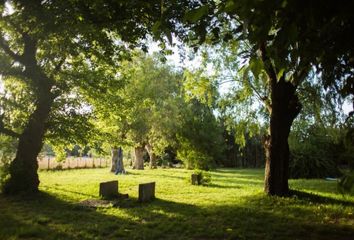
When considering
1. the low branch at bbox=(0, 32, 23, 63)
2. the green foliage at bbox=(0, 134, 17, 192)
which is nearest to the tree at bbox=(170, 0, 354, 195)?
the low branch at bbox=(0, 32, 23, 63)

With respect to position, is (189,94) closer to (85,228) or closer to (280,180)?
(280,180)

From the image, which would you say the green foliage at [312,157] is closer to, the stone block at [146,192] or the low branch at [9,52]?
the stone block at [146,192]

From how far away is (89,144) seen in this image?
66.8ft

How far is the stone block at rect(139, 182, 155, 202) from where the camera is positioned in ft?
50.9

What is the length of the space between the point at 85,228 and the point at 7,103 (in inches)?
352

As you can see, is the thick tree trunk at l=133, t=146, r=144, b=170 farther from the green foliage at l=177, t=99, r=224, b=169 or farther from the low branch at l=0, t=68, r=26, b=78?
the low branch at l=0, t=68, r=26, b=78

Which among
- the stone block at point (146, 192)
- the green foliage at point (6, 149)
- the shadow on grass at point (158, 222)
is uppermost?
the green foliage at point (6, 149)

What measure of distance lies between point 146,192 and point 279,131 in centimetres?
621

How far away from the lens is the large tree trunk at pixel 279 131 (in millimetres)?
17156

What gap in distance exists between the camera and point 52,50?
1345 cm

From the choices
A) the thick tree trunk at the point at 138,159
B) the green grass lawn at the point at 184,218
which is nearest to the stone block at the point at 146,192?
the green grass lawn at the point at 184,218

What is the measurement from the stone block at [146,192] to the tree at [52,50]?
5.17 meters

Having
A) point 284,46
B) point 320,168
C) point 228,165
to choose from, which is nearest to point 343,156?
point 284,46

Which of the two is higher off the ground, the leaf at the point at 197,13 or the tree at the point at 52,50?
the tree at the point at 52,50
